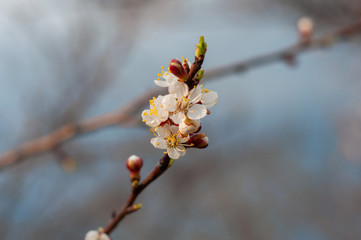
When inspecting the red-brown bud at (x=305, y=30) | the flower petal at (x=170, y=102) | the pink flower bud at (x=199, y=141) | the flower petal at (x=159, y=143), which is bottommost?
the pink flower bud at (x=199, y=141)

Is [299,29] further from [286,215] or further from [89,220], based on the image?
[286,215]

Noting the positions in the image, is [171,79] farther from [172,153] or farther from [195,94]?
[172,153]

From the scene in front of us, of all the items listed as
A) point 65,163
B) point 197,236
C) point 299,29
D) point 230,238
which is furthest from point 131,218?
point 299,29

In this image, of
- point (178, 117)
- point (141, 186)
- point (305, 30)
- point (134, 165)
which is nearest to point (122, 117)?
point (134, 165)

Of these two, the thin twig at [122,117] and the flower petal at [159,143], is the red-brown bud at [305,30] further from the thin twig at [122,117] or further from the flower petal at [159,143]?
the flower petal at [159,143]

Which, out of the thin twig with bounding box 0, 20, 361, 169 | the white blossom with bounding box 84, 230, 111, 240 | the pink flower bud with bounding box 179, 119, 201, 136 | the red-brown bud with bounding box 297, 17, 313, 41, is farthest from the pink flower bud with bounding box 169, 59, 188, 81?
the red-brown bud with bounding box 297, 17, 313, 41

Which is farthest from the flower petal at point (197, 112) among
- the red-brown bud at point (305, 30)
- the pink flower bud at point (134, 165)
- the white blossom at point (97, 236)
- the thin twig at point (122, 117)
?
the red-brown bud at point (305, 30)

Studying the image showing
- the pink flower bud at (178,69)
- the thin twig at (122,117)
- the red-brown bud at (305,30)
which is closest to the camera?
the pink flower bud at (178,69)
